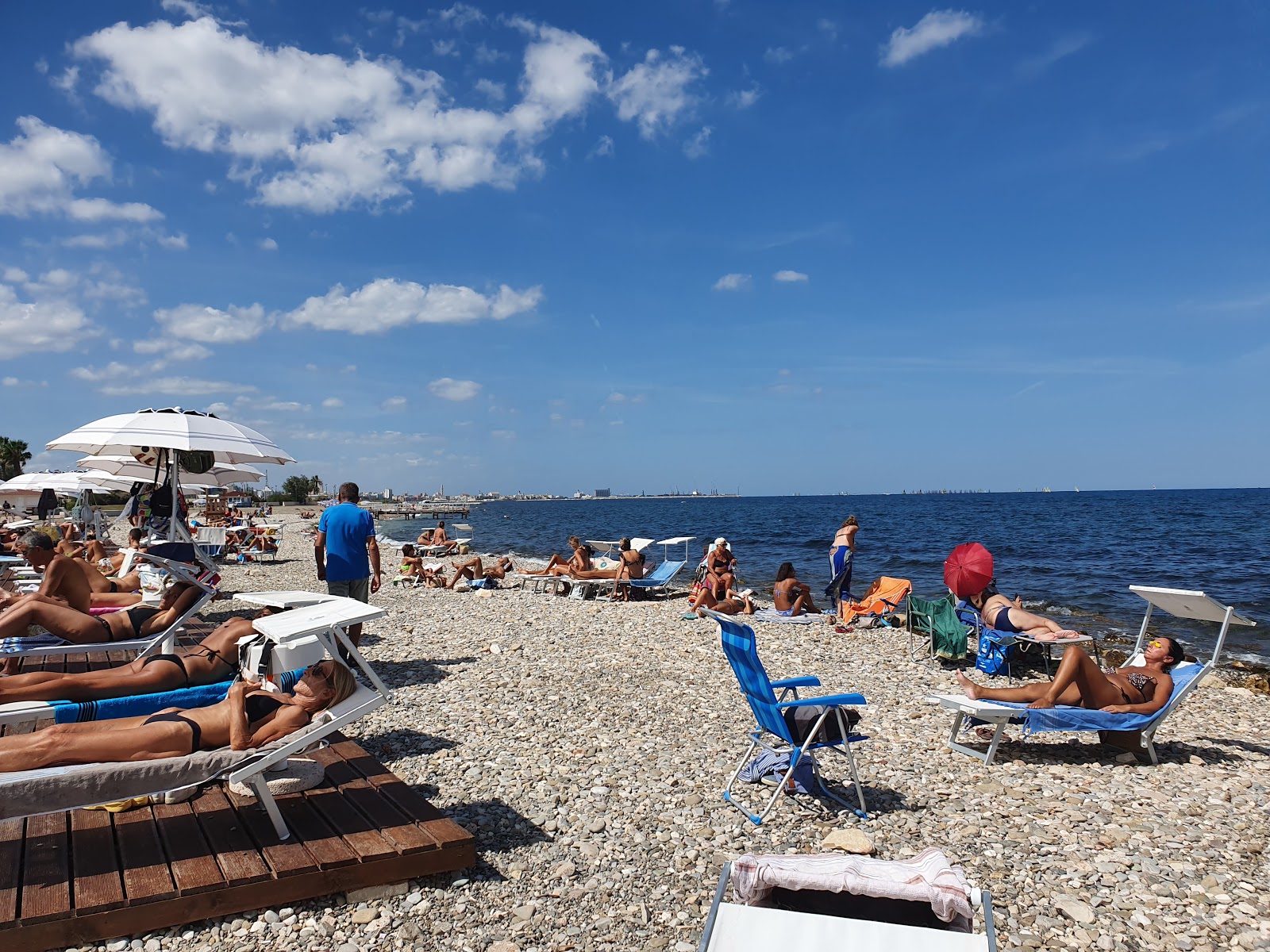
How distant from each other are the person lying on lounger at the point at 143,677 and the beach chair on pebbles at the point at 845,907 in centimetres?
345

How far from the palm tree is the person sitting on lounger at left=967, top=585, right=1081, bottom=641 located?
252 feet

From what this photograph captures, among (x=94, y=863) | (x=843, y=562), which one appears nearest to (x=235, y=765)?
(x=94, y=863)

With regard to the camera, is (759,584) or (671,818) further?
(759,584)

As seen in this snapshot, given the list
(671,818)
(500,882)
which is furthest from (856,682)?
(500,882)

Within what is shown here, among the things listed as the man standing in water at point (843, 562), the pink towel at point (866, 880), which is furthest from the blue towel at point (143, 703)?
the man standing in water at point (843, 562)

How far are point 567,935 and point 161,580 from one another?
6.85m

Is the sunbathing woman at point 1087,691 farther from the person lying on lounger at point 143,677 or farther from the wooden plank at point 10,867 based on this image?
the wooden plank at point 10,867

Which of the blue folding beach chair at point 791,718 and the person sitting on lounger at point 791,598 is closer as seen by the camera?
the blue folding beach chair at point 791,718

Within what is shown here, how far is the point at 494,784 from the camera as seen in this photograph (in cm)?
532

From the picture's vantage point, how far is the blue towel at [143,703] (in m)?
4.69

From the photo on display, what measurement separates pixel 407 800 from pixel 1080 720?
4.96 meters

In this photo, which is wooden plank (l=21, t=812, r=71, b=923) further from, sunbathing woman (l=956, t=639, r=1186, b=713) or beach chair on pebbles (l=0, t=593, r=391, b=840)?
sunbathing woman (l=956, t=639, r=1186, b=713)

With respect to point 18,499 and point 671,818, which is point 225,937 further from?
point 18,499

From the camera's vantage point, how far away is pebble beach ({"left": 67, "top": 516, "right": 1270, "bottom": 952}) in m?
3.62
